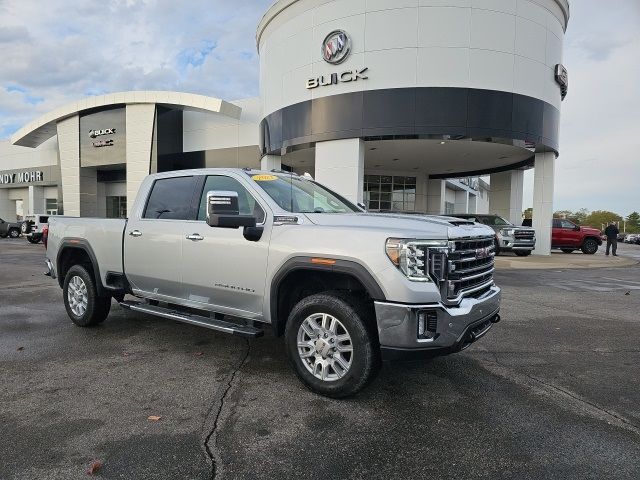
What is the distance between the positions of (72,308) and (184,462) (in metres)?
4.31

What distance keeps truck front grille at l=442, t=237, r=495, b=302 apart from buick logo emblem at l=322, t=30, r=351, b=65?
47.8ft

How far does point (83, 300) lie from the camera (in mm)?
6039

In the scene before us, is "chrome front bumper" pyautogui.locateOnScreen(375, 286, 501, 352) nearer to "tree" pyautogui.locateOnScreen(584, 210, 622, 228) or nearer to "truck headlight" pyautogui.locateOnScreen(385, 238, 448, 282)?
"truck headlight" pyautogui.locateOnScreen(385, 238, 448, 282)

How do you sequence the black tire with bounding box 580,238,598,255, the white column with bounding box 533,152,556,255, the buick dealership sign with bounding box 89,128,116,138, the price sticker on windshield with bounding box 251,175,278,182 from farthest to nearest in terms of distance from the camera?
the buick dealership sign with bounding box 89,128,116,138 → the black tire with bounding box 580,238,598,255 → the white column with bounding box 533,152,556,255 → the price sticker on windshield with bounding box 251,175,278,182

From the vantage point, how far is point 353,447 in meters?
2.99

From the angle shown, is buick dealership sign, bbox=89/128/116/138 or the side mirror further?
buick dealership sign, bbox=89/128/116/138

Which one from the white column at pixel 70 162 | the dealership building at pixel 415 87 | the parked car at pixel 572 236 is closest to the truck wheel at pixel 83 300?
the dealership building at pixel 415 87

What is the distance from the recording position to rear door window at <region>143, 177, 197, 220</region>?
502cm

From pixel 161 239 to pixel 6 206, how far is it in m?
50.8

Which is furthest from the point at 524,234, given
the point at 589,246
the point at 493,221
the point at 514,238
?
the point at 589,246

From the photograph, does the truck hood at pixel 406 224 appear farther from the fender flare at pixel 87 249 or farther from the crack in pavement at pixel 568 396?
the fender flare at pixel 87 249

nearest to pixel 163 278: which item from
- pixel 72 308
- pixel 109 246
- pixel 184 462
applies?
pixel 109 246

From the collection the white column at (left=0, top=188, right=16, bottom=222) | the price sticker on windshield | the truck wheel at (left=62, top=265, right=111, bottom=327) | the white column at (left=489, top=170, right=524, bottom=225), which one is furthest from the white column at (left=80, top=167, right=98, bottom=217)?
the price sticker on windshield

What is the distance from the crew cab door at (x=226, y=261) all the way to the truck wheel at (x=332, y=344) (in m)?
0.53
